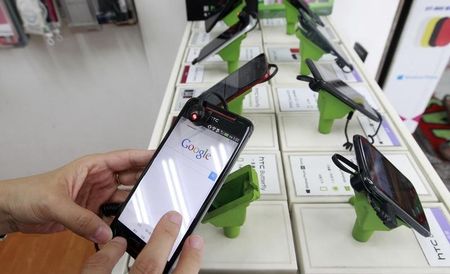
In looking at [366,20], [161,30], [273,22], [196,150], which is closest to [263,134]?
[196,150]

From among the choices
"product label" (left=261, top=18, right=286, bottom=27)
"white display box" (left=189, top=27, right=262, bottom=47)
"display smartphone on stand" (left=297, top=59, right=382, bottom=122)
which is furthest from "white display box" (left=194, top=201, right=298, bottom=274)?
"product label" (left=261, top=18, right=286, bottom=27)

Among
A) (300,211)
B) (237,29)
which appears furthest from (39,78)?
(300,211)

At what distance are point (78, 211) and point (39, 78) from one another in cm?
107

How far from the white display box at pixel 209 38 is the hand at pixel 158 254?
655 mm

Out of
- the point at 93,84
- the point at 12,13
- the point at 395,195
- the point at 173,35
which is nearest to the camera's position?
the point at 395,195

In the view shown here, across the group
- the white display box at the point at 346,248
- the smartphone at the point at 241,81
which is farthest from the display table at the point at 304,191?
the smartphone at the point at 241,81

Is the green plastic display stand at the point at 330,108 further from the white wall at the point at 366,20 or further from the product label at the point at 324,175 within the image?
the white wall at the point at 366,20

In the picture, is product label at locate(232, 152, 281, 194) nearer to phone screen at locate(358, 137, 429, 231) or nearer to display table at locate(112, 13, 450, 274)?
display table at locate(112, 13, 450, 274)

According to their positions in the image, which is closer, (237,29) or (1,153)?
(237,29)

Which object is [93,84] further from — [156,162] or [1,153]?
[156,162]

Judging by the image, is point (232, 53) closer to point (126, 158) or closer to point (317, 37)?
point (317, 37)

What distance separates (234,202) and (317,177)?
0.18 m

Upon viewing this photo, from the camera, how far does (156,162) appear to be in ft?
1.40

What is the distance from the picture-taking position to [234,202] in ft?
1.22
